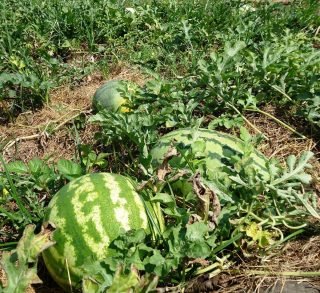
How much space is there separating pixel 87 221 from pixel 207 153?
675 millimetres

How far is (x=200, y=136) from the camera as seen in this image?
237cm

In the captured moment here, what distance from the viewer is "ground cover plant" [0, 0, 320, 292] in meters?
1.90

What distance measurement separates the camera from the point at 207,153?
2.28m

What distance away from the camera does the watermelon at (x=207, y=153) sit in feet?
7.10

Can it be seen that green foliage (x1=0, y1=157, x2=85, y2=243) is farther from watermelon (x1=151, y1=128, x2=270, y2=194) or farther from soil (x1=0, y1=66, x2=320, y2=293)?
watermelon (x1=151, y1=128, x2=270, y2=194)

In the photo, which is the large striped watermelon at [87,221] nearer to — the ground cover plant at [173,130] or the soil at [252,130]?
the ground cover plant at [173,130]

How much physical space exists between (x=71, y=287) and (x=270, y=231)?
0.90 meters

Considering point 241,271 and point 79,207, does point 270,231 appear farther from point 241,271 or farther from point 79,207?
point 79,207

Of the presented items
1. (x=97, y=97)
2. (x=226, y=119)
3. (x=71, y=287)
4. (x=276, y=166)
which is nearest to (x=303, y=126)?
(x=226, y=119)

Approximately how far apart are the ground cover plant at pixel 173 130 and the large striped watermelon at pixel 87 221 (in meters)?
0.04

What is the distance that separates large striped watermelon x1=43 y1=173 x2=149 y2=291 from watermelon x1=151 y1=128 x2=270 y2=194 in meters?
0.28

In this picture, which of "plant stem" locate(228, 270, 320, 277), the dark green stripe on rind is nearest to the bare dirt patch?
the dark green stripe on rind

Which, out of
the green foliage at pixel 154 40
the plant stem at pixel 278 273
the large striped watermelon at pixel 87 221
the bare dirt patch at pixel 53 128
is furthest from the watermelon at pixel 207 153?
the bare dirt patch at pixel 53 128

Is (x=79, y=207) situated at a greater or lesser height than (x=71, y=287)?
greater
